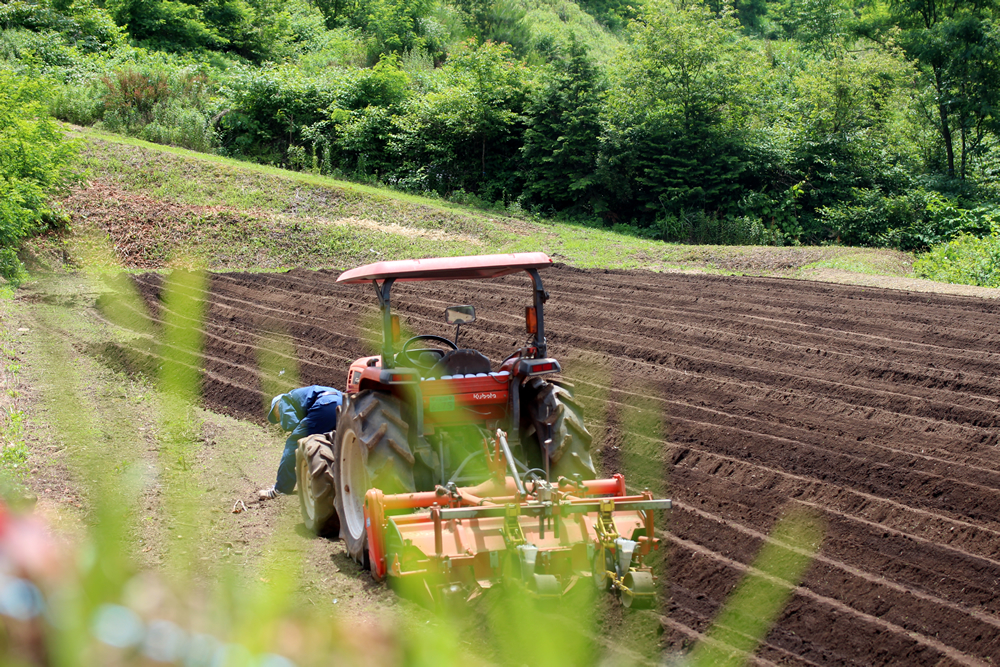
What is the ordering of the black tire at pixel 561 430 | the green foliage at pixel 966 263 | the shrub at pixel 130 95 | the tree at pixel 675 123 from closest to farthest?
the black tire at pixel 561 430 < the green foliage at pixel 966 263 < the tree at pixel 675 123 < the shrub at pixel 130 95

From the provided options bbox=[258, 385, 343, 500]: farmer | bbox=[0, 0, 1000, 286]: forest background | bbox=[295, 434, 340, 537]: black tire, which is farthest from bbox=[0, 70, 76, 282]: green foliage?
bbox=[295, 434, 340, 537]: black tire

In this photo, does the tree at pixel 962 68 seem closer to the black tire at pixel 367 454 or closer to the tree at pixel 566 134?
the tree at pixel 566 134

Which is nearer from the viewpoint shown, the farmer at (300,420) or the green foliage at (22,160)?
the farmer at (300,420)

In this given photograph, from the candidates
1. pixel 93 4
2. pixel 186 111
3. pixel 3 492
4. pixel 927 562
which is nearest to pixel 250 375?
pixel 927 562

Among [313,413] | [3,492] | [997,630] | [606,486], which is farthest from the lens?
[313,413]

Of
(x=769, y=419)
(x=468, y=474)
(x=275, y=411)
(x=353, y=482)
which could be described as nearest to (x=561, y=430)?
(x=468, y=474)

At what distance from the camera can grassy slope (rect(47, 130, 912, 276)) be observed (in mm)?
20938

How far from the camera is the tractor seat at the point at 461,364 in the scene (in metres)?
6.30

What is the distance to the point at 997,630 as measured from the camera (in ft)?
17.0

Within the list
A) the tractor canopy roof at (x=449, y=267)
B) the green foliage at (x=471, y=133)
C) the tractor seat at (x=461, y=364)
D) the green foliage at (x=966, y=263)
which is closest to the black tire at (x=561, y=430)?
the tractor seat at (x=461, y=364)

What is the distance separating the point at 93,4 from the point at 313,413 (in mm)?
35492

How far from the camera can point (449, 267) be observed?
5.76 meters

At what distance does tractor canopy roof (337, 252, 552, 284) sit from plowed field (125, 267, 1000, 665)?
2280 mm

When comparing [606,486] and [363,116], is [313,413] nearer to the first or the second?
[606,486]
